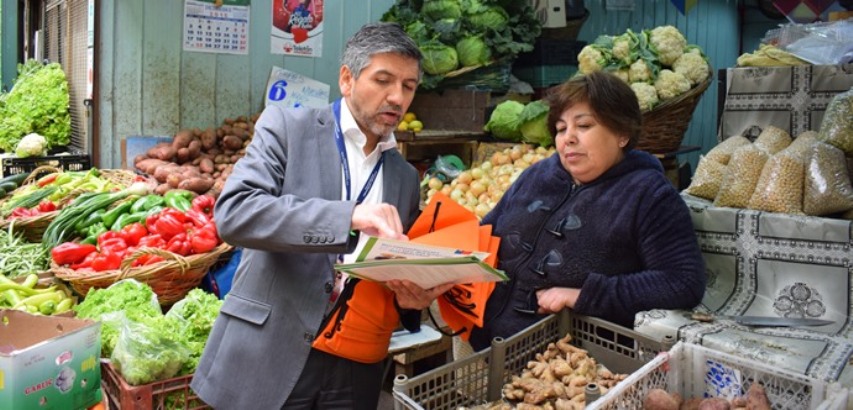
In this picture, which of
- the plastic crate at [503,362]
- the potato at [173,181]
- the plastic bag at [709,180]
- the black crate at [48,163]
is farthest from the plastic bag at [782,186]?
the black crate at [48,163]

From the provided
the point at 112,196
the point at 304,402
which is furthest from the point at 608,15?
the point at 304,402

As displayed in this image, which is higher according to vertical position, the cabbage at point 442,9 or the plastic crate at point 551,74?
the cabbage at point 442,9

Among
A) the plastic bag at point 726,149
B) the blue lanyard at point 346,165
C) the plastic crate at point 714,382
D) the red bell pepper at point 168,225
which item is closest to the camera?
the plastic crate at point 714,382

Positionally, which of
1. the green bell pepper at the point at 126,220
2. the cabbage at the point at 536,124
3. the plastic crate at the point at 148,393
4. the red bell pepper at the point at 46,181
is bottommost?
the plastic crate at the point at 148,393

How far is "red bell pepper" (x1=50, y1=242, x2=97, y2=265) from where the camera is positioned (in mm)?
3955

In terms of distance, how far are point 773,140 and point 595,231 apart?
0.98 metres

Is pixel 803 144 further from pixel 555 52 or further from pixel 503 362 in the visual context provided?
pixel 555 52

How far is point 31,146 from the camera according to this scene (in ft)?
19.6

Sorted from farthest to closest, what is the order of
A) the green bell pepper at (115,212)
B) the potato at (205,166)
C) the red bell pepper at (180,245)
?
the potato at (205,166) → the green bell pepper at (115,212) → the red bell pepper at (180,245)

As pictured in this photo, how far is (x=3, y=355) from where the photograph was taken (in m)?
2.27

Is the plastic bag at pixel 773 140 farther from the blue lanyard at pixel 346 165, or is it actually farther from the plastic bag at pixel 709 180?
the blue lanyard at pixel 346 165

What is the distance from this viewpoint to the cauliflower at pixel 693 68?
4445 mm

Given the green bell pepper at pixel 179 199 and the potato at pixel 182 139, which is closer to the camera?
the green bell pepper at pixel 179 199

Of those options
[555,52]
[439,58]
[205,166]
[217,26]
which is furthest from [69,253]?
[555,52]
